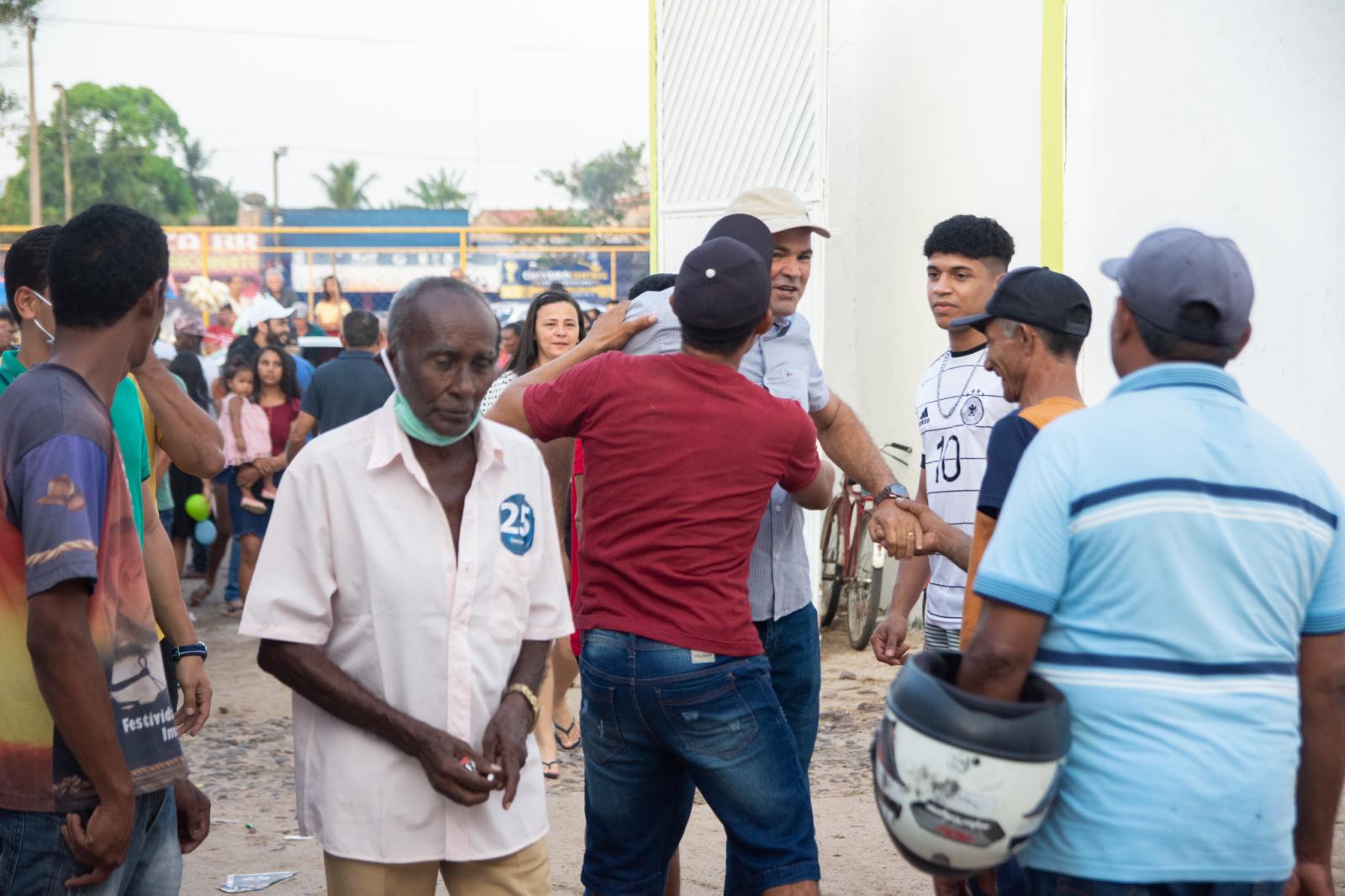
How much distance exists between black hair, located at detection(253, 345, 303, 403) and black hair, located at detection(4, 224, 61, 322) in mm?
7317

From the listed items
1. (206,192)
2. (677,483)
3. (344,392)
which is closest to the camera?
(677,483)

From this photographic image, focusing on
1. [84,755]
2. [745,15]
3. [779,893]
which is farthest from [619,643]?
[745,15]

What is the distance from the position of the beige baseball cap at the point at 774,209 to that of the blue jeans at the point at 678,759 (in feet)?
4.75

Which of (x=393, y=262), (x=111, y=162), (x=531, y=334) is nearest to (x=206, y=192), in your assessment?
(x=111, y=162)

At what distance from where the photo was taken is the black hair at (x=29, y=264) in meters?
3.54

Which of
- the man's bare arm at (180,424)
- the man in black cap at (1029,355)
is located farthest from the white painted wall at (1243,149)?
the man's bare arm at (180,424)

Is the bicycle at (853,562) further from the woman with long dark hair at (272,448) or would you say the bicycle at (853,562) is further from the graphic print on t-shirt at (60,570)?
the graphic print on t-shirt at (60,570)

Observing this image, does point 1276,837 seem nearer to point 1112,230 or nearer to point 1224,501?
point 1224,501

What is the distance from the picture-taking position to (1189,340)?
8.21 feet

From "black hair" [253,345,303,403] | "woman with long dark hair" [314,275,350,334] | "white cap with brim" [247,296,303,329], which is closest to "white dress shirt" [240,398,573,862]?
"black hair" [253,345,303,403]

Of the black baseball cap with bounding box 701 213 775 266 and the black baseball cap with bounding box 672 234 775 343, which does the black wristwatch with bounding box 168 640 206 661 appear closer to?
the black baseball cap with bounding box 672 234 775 343

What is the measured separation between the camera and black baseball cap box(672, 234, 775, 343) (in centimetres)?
338

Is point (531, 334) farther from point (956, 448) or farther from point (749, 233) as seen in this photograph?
point (749, 233)

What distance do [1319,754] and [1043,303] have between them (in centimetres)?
124
